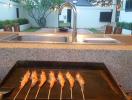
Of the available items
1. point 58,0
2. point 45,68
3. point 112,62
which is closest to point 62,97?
point 45,68

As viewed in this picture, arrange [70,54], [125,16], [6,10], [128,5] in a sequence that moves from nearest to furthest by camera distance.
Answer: [70,54], [128,5], [6,10], [125,16]

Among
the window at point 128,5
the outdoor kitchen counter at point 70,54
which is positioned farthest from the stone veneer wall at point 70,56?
the window at point 128,5

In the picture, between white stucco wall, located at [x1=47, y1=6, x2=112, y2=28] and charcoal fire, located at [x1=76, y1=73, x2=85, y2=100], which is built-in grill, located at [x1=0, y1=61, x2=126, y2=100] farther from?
white stucco wall, located at [x1=47, y1=6, x2=112, y2=28]

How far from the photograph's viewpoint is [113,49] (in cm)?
119

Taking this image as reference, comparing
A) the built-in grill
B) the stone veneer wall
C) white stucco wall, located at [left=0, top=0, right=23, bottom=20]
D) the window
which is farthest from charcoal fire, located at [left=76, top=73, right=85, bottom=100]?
the window

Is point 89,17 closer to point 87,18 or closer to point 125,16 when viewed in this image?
point 87,18

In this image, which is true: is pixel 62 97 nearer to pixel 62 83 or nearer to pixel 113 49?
pixel 62 83

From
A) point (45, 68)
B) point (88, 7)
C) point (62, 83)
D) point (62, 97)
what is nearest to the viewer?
point (62, 97)

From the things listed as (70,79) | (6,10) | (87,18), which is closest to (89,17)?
(87,18)

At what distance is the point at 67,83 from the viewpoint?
3.16 feet

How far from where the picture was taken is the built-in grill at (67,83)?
2.73ft

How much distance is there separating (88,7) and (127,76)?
14.5 m

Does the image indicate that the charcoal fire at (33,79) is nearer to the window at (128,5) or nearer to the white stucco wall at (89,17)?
the window at (128,5)

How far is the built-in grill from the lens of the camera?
0.83 metres
